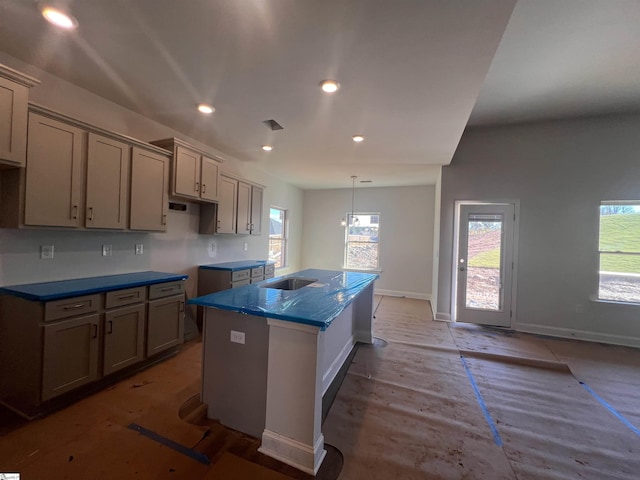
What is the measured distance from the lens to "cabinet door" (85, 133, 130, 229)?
2.28 metres

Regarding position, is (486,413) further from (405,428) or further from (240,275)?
(240,275)

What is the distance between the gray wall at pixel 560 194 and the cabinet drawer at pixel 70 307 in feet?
16.3

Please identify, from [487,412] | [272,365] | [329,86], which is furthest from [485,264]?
[272,365]

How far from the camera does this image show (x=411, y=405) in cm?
219

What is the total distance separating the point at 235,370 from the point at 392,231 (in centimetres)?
543

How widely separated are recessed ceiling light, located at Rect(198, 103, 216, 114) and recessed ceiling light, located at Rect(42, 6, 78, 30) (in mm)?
1035

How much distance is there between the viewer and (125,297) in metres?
2.33

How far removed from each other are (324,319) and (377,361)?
1842mm

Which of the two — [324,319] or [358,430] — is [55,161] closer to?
[324,319]

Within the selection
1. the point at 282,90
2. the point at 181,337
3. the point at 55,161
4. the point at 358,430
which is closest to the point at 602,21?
the point at 282,90

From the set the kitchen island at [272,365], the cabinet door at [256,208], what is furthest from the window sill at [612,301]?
the cabinet door at [256,208]

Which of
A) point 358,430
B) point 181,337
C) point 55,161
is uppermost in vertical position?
point 55,161

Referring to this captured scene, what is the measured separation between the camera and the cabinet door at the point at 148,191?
264cm

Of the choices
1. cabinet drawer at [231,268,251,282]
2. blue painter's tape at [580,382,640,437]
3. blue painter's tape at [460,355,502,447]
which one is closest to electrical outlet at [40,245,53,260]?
cabinet drawer at [231,268,251,282]
